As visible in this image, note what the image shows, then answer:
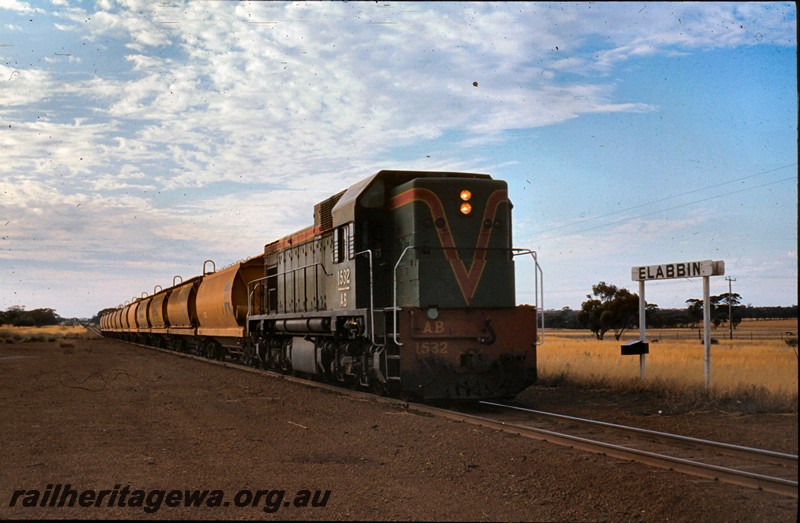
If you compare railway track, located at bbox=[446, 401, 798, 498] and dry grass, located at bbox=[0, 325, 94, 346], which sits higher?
railway track, located at bbox=[446, 401, 798, 498]

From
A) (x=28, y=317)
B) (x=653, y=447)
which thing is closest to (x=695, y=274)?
(x=653, y=447)

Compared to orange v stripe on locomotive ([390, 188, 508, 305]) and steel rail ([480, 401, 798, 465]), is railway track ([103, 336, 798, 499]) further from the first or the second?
orange v stripe on locomotive ([390, 188, 508, 305])

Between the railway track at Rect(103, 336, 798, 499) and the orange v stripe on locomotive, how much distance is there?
2.13 meters

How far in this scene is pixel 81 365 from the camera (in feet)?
81.9

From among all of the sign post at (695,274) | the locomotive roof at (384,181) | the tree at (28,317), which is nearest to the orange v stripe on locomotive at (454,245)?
the locomotive roof at (384,181)

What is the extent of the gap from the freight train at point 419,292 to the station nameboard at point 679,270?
323 cm

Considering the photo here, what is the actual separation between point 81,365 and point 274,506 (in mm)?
21501

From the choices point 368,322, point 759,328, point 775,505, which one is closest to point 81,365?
point 368,322

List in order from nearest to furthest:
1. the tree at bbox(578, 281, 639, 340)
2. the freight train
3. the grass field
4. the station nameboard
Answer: the grass field → the freight train → the station nameboard → the tree at bbox(578, 281, 639, 340)

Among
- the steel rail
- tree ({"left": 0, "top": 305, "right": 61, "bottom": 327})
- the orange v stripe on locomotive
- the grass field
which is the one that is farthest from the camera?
tree ({"left": 0, "top": 305, "right": 61, "bottom": 327})

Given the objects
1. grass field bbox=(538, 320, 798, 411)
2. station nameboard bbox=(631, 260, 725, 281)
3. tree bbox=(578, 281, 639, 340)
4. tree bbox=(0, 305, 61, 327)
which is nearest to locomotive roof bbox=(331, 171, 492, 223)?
station nameboard bbox=(631, 260, 725, 281)

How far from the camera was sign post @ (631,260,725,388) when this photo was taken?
468 inches

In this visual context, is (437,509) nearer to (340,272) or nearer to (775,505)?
(775,505)

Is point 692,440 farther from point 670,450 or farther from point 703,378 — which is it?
point 703,378
